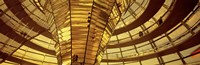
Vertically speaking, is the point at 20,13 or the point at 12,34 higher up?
the point at 20,13

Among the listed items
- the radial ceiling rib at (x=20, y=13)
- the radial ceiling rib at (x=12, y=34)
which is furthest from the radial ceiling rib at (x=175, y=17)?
the radial ceiling rib at (x=12, y=34)

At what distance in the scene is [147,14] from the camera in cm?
2069

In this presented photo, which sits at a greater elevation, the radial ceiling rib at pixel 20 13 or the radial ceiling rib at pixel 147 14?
the radial ceiling rib at pixel 20 13

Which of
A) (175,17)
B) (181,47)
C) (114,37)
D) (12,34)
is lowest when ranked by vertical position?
(181,47)

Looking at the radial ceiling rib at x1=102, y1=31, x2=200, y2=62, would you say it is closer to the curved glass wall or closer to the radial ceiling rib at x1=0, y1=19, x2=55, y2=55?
the curved glass wall

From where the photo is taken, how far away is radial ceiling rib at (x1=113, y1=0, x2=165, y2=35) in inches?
753

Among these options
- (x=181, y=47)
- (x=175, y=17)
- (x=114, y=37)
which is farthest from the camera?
(x=114, y=37)

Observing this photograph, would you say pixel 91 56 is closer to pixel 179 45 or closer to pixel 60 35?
pixel 60 35

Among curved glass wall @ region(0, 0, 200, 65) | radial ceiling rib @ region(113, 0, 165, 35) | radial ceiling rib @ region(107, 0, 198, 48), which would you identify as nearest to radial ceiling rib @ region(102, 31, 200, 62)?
curved glass wall @ region(0, 0, 200, 65)

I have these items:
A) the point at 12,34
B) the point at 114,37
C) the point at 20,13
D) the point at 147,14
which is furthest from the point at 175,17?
the point at 12,34

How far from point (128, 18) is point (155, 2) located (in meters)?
6.39

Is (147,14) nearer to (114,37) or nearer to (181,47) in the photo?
(181,47)

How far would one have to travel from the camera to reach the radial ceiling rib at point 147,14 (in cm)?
1912

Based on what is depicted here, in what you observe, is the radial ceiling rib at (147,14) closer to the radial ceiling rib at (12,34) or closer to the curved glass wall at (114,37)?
the curved glass wall at (114,37)
